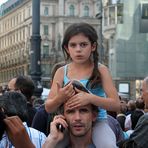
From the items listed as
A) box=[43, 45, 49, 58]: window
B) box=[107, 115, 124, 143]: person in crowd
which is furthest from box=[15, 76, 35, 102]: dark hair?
box=[43, 45, 49, 58]: window

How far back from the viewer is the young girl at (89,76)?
3.28 metres

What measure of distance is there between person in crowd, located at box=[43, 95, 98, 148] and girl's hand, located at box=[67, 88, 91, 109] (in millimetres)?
25

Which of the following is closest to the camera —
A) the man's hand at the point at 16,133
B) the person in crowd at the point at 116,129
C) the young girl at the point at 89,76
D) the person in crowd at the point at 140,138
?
the man's hand at the point at 16,133

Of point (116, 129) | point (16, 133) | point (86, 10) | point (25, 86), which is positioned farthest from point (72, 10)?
point (16, 133)

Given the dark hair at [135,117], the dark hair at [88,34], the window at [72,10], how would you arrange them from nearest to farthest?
1. the dark hair at [88,34]
2. the dark hair at [135,117]
3. the window at [72,10]

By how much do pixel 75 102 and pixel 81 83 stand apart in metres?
0.16

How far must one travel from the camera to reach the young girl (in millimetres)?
3281

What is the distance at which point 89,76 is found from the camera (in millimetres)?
3490

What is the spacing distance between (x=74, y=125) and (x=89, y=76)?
0.45 m

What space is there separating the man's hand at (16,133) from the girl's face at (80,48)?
0.95 metres

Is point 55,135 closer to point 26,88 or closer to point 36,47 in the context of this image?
point 26,88

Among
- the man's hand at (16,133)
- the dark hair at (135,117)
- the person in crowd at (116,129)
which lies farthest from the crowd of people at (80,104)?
the dark hair at (135,117)

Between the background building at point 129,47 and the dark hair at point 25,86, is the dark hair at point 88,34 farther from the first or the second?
the background building at point 129,47

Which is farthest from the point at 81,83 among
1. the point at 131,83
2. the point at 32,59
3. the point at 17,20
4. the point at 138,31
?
the point at 17,20
